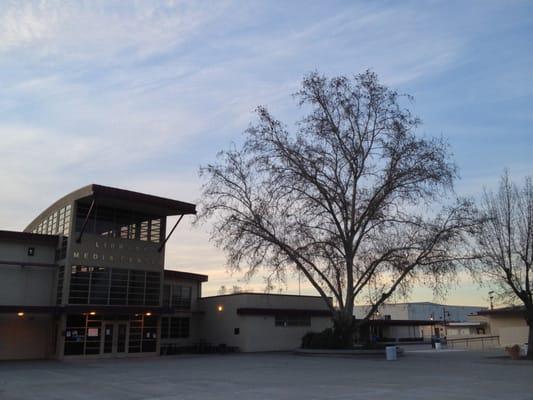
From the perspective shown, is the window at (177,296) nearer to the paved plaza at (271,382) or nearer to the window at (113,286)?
the window at (113,286)

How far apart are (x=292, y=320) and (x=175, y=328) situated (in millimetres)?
9067

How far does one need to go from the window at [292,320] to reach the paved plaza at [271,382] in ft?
55.1

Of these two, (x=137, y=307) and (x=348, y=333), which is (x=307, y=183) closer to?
(x=348, y=333)

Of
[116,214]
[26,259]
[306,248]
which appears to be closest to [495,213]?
[306,248]

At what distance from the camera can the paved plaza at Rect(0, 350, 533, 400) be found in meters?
14.1

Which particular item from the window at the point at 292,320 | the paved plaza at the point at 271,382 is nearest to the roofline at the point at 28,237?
the paved plaza at the point at 271,382

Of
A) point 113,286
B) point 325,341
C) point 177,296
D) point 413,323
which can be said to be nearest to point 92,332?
point 113,286

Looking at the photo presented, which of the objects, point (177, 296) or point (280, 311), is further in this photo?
point (177, 296)

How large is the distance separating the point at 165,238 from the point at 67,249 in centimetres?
639

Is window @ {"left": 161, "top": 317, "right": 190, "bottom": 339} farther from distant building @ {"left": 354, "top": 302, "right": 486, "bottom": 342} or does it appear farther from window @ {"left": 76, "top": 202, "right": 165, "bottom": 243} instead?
distant building @ {"left": 354, "top": 302, "right": 486, "bottom": 342}

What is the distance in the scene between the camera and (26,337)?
100ft

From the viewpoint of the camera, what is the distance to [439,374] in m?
19.7

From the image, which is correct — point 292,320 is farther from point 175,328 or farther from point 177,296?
point 177,296

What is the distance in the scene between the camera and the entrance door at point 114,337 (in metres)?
31.2
